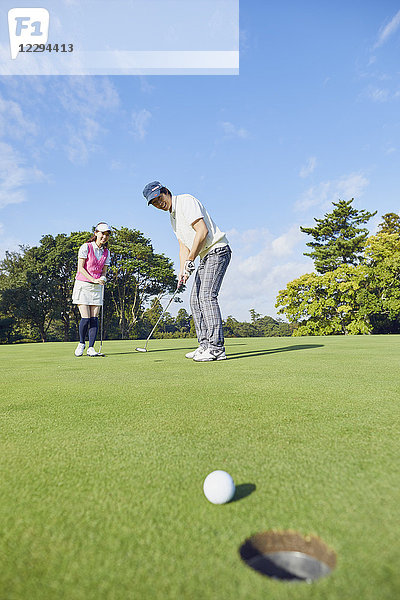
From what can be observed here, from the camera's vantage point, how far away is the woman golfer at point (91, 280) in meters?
6.85

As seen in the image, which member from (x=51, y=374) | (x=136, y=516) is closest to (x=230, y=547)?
(x=136, y=516)

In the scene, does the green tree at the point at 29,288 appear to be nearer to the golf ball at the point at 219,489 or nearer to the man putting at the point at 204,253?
the man putting at the point at 204,253

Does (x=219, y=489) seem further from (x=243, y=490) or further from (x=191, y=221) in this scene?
(x=191, y=221)

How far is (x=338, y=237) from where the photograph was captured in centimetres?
3148

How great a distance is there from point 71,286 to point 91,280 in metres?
27.0

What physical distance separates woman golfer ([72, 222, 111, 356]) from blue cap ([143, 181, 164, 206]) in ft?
5.75

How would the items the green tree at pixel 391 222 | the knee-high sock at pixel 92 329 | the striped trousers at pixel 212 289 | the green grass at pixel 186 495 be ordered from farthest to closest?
the green tree at pixel 391 222
the knee-high sock at pixel 92 329
the striped trousers at pixel 212 289
the green grass at pixel 186 495

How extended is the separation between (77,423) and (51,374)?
2.37m

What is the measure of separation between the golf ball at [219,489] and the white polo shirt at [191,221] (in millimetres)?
4341

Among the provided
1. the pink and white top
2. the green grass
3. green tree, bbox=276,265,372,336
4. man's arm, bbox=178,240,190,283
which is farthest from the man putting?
green tree, bbox=276,265,372,336

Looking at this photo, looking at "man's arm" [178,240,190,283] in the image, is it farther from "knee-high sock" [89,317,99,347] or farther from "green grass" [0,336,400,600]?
A: "green grass" [0,336,400,600]

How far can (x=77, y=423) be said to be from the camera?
202 centimetres

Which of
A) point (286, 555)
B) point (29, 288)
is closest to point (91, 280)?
point (286, 555)

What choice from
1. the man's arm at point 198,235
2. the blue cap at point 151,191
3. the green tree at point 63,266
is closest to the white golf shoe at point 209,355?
the man's arm at point 198,235
